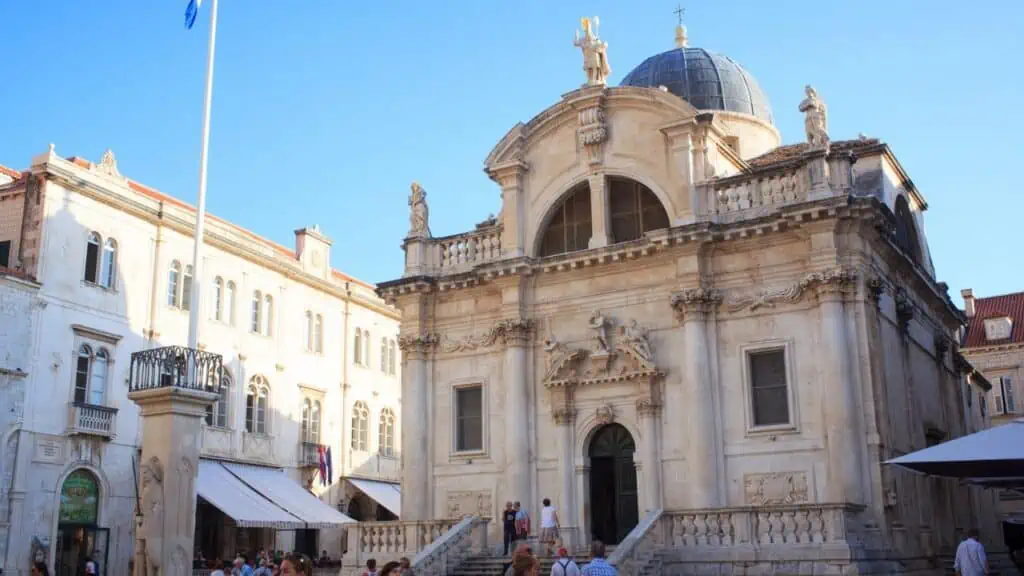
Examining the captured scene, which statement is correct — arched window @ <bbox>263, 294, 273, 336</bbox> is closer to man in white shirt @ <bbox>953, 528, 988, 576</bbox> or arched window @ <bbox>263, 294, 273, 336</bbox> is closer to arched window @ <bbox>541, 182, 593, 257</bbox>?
arched window @ <bbox>541, 182, 593, 257</bbox>

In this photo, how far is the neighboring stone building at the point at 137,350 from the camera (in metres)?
29.6

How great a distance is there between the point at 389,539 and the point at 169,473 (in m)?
8.98

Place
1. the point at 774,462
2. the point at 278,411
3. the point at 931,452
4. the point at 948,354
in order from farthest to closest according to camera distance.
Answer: the point at 278,411 → the point at 948,354 → the point at 774,462 → the point at 931,452

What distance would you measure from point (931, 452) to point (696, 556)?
26.1 ft

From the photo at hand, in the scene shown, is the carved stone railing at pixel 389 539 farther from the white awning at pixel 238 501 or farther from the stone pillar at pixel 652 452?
the white awning at pixel 238 501

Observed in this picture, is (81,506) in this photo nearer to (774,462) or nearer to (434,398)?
(434,398)

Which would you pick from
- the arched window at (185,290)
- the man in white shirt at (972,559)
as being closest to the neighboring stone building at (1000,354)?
the arched window at (185,290)

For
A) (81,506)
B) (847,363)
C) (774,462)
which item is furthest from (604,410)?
(81,506)

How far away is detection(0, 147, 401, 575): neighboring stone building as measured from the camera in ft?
97.0

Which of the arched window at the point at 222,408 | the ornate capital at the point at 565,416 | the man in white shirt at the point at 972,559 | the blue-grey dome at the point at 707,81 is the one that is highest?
the blue-grey dome at the point at 707,81

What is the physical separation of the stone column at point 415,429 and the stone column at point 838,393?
33.1 feet

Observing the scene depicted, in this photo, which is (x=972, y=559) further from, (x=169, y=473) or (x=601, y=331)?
(x=169, y=473)

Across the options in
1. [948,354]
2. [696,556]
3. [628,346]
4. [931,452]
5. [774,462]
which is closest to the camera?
[931,452]

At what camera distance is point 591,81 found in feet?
85.7
